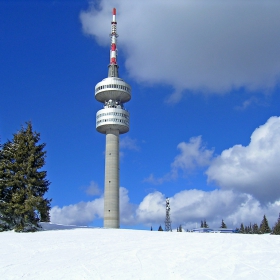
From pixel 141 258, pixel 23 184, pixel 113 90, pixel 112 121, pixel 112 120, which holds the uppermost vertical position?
pixel 113 90

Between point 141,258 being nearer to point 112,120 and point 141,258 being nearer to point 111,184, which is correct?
point 111,184

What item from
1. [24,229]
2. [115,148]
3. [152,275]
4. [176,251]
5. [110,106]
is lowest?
[152,275]

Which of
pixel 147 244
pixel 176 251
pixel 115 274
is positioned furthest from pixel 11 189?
pixel 115 274

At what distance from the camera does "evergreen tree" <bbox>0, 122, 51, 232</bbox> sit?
47062 mm

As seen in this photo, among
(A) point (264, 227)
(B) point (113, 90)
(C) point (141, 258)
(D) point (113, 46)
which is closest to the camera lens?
(C) point (141, 258)

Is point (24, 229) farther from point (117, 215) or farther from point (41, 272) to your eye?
point (117, 215)

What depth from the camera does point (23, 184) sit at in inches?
1921

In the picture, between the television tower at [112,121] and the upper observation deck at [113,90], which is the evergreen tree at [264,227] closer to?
the television tower at [112,121]

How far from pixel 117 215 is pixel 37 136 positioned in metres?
41.4

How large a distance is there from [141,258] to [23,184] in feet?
83.9

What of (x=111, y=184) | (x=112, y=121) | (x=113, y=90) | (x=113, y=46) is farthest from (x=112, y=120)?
(x=113, y=46)

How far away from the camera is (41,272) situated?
23.9 meters

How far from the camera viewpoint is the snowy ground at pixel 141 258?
23.4 meters

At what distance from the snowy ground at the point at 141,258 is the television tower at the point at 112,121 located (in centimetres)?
5045
